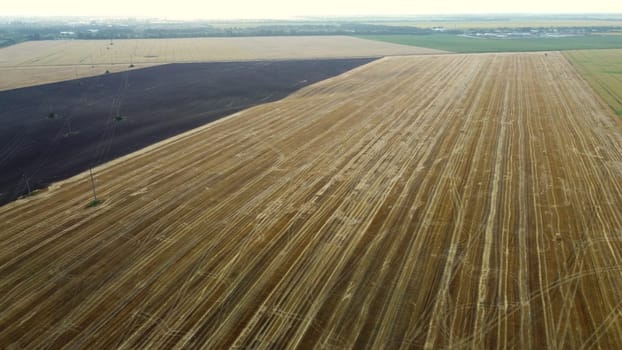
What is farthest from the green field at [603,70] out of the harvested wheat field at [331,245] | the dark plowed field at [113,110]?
the dark plowed field at [113,110]

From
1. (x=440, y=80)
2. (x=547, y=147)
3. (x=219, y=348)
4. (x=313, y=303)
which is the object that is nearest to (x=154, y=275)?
(x=219, y=348)

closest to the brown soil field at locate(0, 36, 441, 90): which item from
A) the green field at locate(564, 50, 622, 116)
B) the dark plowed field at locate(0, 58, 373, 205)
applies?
the dark plowed field at locate(0, 58, 373, 205)

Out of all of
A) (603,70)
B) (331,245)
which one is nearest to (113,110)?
(331,245)

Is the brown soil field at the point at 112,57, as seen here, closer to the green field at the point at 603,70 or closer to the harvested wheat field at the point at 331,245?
the green field at the point at 603,70

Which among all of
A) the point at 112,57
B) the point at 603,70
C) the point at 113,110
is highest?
the point at 603,70

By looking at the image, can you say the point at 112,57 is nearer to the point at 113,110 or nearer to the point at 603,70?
the point at 113,110
